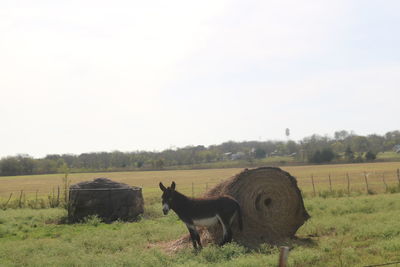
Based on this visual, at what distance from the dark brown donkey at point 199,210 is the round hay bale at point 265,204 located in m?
0.83

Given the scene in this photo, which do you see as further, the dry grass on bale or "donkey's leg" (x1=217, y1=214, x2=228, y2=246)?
the dry grass on bale

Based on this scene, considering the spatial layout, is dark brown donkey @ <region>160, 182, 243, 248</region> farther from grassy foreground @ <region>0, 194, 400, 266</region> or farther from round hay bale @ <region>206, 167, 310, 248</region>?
round hay bale @ <region>206, 167, 310, 248</region>

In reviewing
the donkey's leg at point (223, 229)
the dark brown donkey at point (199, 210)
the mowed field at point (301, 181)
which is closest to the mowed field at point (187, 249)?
the donkey's leg at point (223, 229)

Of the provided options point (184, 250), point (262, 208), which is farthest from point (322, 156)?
point (184, 250)

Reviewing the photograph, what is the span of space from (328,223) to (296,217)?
2.30 m

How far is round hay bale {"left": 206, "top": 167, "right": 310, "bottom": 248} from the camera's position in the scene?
13.4 m

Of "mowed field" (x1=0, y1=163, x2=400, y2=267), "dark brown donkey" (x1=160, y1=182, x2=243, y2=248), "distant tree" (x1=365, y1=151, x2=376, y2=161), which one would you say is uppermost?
"distant tree" (x1=365, y1=151, x2=376, y2=161)

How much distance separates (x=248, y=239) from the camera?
1309 centimetres

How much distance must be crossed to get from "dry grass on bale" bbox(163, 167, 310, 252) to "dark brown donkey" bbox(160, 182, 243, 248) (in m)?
0.76

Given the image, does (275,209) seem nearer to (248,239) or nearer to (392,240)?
(248,239)

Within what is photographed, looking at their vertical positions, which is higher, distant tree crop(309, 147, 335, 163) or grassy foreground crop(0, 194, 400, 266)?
distant tree crop(309, 147, 335, 163)

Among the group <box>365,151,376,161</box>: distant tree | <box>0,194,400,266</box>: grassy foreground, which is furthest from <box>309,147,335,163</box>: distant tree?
<box>0,194,400,266</box>: grassy foreground

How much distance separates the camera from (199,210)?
12.0 meters

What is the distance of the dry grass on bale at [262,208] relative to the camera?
13.2 metres
